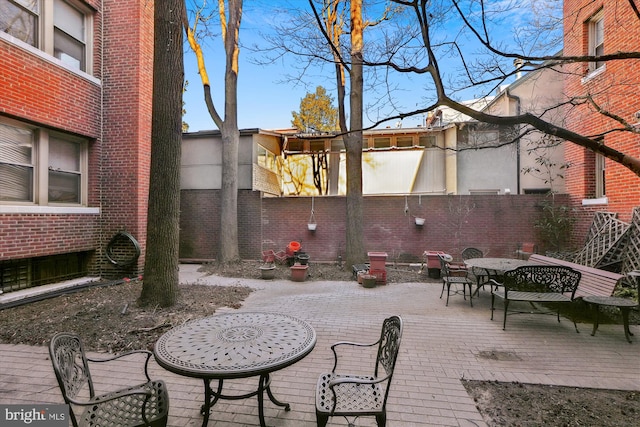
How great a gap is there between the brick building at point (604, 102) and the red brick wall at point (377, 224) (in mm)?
1066

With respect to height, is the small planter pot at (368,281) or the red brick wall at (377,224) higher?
the red brick wall at (377,224)

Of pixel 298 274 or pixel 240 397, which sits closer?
pixel 240 397

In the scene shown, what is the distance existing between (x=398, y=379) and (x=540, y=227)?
9.34 m

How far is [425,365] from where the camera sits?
143 inches

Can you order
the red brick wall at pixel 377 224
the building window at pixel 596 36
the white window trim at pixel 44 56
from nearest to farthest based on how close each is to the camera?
the white window trim at pixel 44 56 → the building window at pixel 596 36 → the red brick wall at pixel 377 224

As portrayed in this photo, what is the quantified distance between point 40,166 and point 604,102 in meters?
13.1

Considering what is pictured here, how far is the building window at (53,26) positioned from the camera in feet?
20.1

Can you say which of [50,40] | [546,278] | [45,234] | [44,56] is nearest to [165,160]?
[45,234]

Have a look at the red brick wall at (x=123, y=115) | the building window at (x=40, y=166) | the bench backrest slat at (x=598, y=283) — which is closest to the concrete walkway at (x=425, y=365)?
the bench backrest slat at (x=598, y=283)

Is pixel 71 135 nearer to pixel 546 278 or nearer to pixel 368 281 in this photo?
pixel 368 281

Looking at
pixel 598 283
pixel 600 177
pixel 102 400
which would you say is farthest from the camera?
pixel 600 177

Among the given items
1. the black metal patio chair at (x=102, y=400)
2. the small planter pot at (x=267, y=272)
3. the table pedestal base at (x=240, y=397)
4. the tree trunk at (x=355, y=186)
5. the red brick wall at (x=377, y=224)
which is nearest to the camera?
the black metal patio chair at (x=102, y=400)

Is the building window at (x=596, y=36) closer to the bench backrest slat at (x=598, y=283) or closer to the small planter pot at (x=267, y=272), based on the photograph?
the bench backrest slat at (x=598, y=283)

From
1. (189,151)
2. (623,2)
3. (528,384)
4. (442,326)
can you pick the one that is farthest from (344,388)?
(189,151)
